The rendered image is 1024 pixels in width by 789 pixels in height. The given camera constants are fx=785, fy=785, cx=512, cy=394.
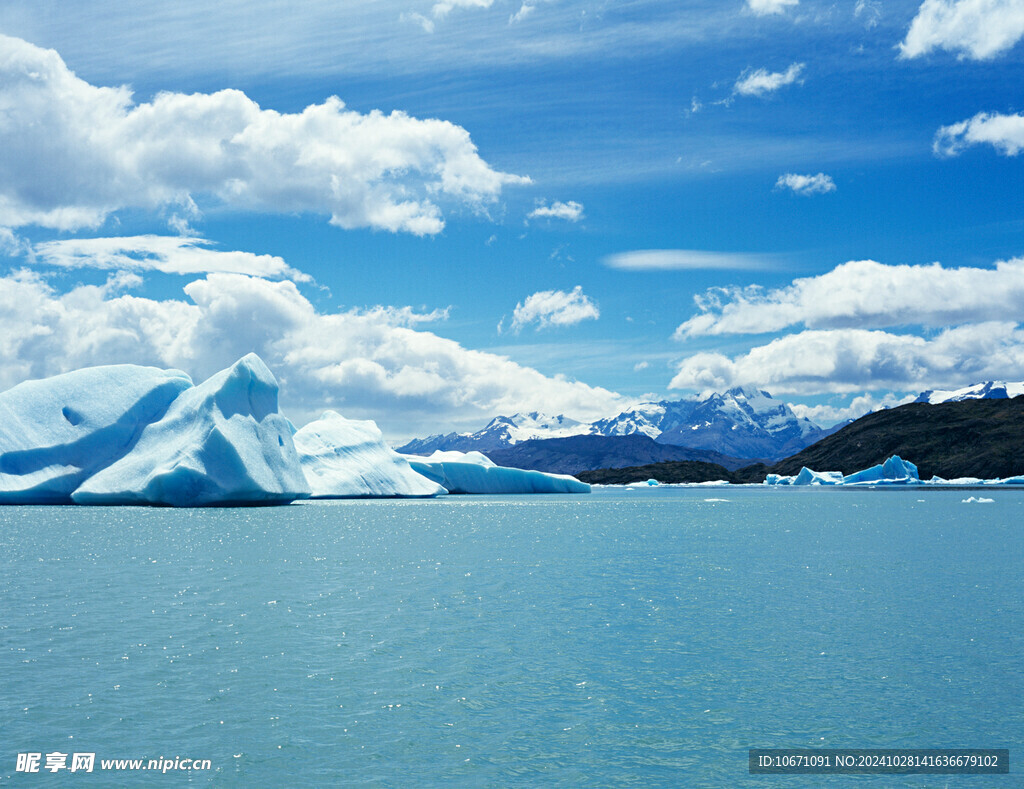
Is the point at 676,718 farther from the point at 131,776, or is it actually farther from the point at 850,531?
the point at 850,531

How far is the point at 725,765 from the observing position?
9.12 metres

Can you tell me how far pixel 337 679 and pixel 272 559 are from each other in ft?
54.5

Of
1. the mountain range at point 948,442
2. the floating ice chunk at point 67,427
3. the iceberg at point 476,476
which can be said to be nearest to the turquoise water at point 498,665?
the floating ice chunk at point 67,427

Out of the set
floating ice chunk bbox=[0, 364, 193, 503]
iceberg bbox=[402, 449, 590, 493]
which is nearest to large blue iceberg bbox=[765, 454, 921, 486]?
iceberg bbox=[402, 449, 590, 493]

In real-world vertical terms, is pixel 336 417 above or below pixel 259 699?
above

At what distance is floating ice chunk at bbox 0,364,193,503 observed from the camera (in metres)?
52.6

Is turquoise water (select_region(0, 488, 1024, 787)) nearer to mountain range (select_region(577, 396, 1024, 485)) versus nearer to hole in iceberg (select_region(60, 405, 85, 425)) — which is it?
hole in iceberg (select_region(60, 405, 85, 425))

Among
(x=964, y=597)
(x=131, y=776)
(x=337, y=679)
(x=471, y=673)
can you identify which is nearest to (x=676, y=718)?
(x=471, y=673)

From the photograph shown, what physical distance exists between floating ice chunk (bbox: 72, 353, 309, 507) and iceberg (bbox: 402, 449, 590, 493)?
42.3m

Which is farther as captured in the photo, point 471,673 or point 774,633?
point 774,633

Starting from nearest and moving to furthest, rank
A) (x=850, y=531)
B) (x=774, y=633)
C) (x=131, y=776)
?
(x=131, y=776), (x=774, y=633), (x=850, y=531)

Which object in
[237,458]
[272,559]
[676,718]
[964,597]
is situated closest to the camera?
[676,718]

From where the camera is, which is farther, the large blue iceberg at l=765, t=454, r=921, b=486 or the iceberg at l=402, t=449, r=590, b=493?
the large blue iceberg at l=765, t=454, r=921, b=486

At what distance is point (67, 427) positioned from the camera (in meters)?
53.8
